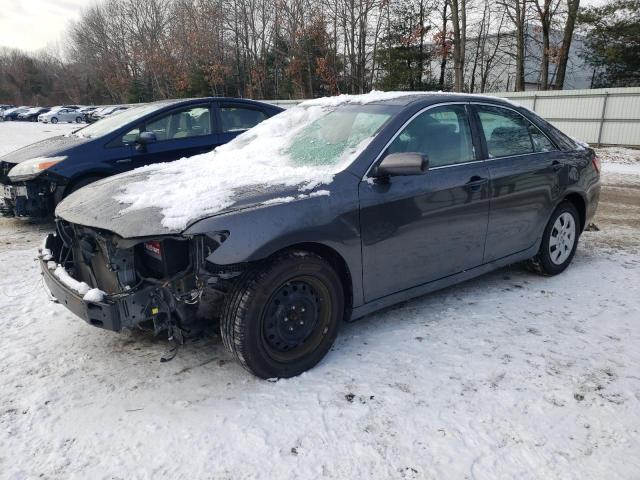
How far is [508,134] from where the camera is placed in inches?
167

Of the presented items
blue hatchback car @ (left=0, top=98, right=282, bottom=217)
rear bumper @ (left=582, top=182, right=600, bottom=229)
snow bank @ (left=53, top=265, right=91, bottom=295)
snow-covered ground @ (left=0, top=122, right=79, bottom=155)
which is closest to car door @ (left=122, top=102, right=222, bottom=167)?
blue hatchback car @ (left=0, top=98, right=282, bottom=217)

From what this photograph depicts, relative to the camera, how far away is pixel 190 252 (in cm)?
272

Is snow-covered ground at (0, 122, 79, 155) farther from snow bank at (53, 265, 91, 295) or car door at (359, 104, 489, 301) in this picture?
car door at (359, 104, 489, 301)

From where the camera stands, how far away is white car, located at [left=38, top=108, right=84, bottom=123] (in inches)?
1693

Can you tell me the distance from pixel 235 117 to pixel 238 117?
52 millimetres

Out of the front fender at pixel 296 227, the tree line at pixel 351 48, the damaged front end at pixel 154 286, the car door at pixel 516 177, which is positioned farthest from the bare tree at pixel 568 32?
the damaged front end at pixel 154 286

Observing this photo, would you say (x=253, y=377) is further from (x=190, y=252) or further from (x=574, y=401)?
(x=574, y=401)

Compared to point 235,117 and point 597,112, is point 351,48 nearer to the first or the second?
point 597,112

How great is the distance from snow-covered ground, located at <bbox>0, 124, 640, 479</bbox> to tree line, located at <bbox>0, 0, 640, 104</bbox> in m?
22.1

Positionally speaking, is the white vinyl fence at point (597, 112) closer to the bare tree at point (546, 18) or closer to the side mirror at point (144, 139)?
the bare tree at point (546, 18)

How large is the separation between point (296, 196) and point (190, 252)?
2.24 feet

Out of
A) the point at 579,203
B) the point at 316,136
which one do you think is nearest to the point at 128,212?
the point at 316,136

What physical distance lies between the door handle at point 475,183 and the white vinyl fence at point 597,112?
40.9 feet

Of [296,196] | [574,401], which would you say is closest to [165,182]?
[296,196]
